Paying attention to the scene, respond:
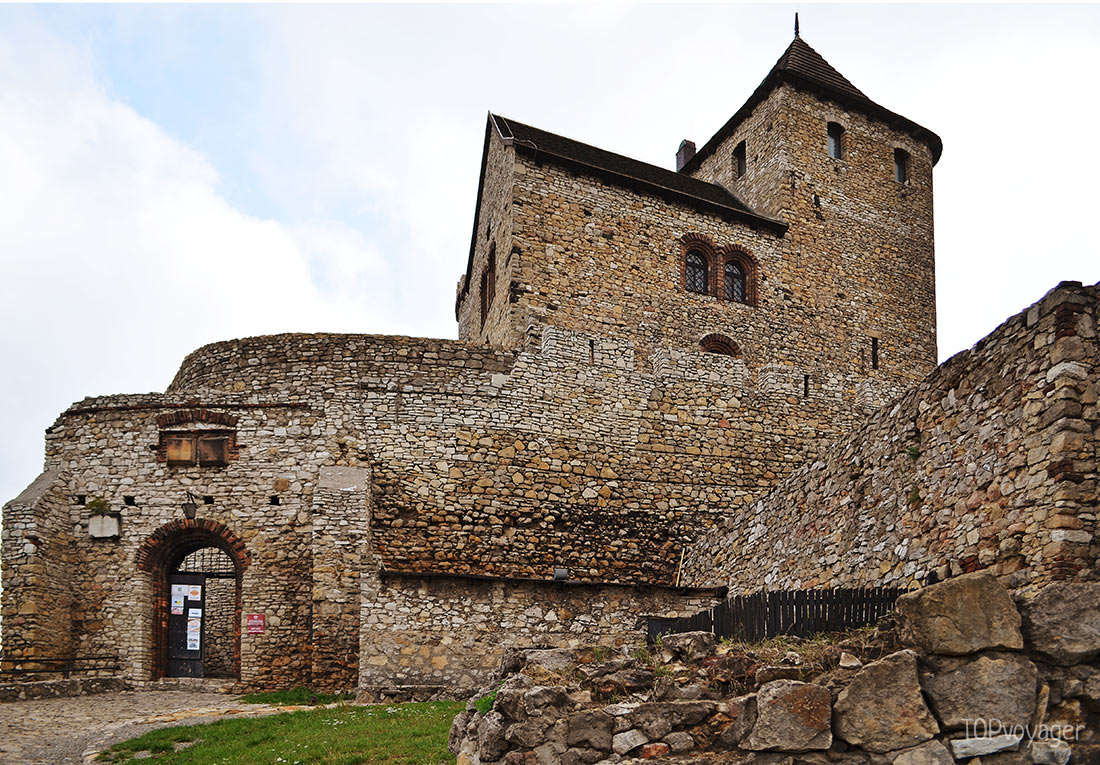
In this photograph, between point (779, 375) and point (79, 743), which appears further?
point (779, 375)

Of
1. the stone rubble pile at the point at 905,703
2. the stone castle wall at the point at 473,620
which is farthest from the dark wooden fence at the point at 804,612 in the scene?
Result: the stone castle wall at the point at 473,620

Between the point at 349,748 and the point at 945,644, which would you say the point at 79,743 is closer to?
the point at 349,748

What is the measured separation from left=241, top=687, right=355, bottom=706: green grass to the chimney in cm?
2223

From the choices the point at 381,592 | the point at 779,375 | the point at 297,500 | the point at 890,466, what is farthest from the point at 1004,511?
the point at 297,500

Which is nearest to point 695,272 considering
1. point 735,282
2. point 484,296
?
point 735,282

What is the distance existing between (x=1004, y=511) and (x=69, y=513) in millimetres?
15551

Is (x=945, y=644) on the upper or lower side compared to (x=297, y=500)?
lower

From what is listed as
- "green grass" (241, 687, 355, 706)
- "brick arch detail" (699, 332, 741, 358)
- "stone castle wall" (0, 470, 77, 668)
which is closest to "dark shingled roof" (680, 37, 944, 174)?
"brick arch detail" (699, 332, 741, 358)

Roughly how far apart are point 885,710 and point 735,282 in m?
17.9

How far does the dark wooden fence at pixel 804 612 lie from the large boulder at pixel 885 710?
3.37ft

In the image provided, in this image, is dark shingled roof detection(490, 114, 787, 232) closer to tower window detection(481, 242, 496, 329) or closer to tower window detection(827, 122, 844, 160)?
tower window detection(481, 242, 496, 329)

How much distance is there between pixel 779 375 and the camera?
19.5 meters

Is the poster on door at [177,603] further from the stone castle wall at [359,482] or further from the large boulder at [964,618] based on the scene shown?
the large boulder at [964,618]

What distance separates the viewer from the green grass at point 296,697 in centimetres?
1413
